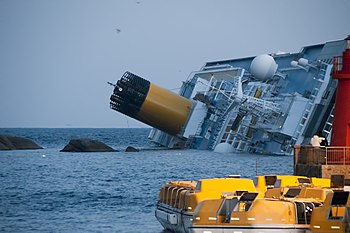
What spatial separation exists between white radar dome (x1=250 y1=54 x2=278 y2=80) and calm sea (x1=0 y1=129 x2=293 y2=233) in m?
7.79

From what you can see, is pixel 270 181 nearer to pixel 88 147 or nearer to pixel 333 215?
pixel 333 215

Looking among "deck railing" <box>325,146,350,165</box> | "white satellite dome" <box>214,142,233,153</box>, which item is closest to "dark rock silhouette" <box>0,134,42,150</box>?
"white satellite dome" <box>214,142,233,153</box>

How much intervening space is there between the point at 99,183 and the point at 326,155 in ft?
83.5

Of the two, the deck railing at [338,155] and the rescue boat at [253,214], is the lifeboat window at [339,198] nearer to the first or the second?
the rescue boat at [253,214]

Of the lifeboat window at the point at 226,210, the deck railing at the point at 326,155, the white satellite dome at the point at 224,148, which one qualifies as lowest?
the lifeboat window at the point at 226,210

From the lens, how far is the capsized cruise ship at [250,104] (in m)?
83.6

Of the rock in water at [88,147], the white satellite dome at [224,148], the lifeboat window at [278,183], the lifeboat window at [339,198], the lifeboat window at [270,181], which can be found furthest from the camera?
the rock in water at [88,147]

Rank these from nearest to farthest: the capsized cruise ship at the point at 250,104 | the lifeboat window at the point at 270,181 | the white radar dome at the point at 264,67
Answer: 1. the lifeboat window at the point at 270,181
2. the capsized cruise ship at the point at 250,104
3. the white radar dome at the point at 264,67

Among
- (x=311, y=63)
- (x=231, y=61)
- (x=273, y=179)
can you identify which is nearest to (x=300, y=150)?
(x=273, y=179)

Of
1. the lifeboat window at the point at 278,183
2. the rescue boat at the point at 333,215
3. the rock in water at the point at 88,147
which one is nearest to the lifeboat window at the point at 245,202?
the rescue boat at the point at 333,215

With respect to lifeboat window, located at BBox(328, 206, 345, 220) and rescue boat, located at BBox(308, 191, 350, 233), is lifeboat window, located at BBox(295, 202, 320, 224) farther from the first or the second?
lifeboat window, located at BBox(328, 206, 345, 220)

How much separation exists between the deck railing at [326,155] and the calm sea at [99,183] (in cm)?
184

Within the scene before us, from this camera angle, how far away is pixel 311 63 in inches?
3497

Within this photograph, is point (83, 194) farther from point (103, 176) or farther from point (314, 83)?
point (314, 83)
